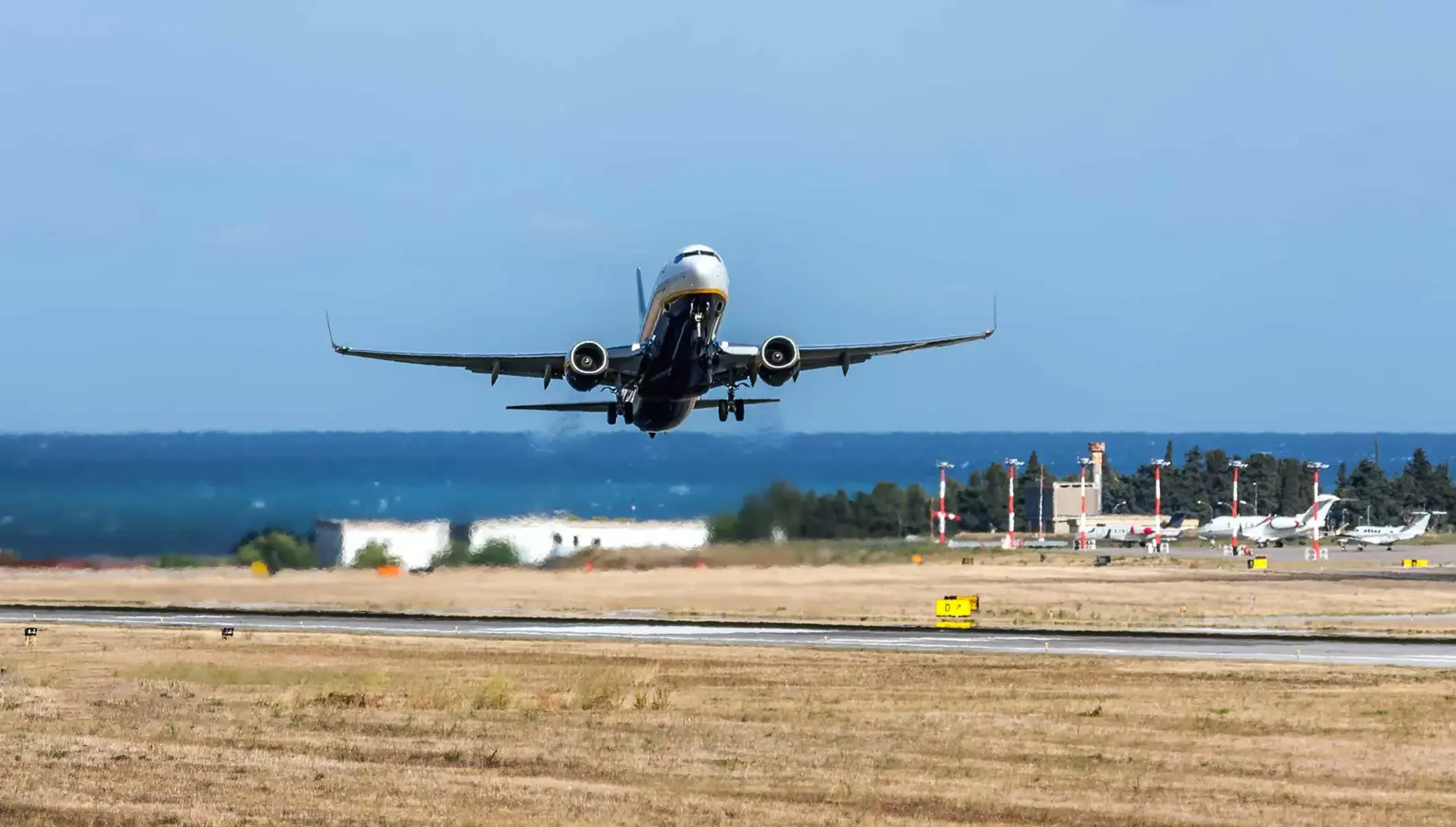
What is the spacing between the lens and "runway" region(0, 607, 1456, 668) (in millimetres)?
52812

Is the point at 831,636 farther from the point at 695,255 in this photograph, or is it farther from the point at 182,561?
the point at 182,561

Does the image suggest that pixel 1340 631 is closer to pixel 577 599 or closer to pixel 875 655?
pixel 875 655

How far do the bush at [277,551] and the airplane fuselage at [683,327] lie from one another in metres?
28.4

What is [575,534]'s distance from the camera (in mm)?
77000

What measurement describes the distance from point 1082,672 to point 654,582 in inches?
1258

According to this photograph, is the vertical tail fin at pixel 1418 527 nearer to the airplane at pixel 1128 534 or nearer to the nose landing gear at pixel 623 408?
the airplane at pixel 1128 534

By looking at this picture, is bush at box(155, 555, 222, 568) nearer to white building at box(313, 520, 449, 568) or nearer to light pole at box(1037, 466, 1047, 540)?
white building at box(313, 520, 449, 568)

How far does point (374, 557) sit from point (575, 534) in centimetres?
864

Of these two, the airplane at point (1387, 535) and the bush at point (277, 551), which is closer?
the bush at point (277, 551)

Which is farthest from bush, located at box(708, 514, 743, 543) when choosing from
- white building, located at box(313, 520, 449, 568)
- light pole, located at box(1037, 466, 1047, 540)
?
light pole, located at box(1037, 466, 1047, 540)

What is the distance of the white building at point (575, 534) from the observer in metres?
74.9

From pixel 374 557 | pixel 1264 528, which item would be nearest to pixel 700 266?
pixel 374 557

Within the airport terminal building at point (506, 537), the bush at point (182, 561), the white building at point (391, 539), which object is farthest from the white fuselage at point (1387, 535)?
the bush at point (182, 561)

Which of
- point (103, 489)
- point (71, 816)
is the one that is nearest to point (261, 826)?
point (71, 816)
